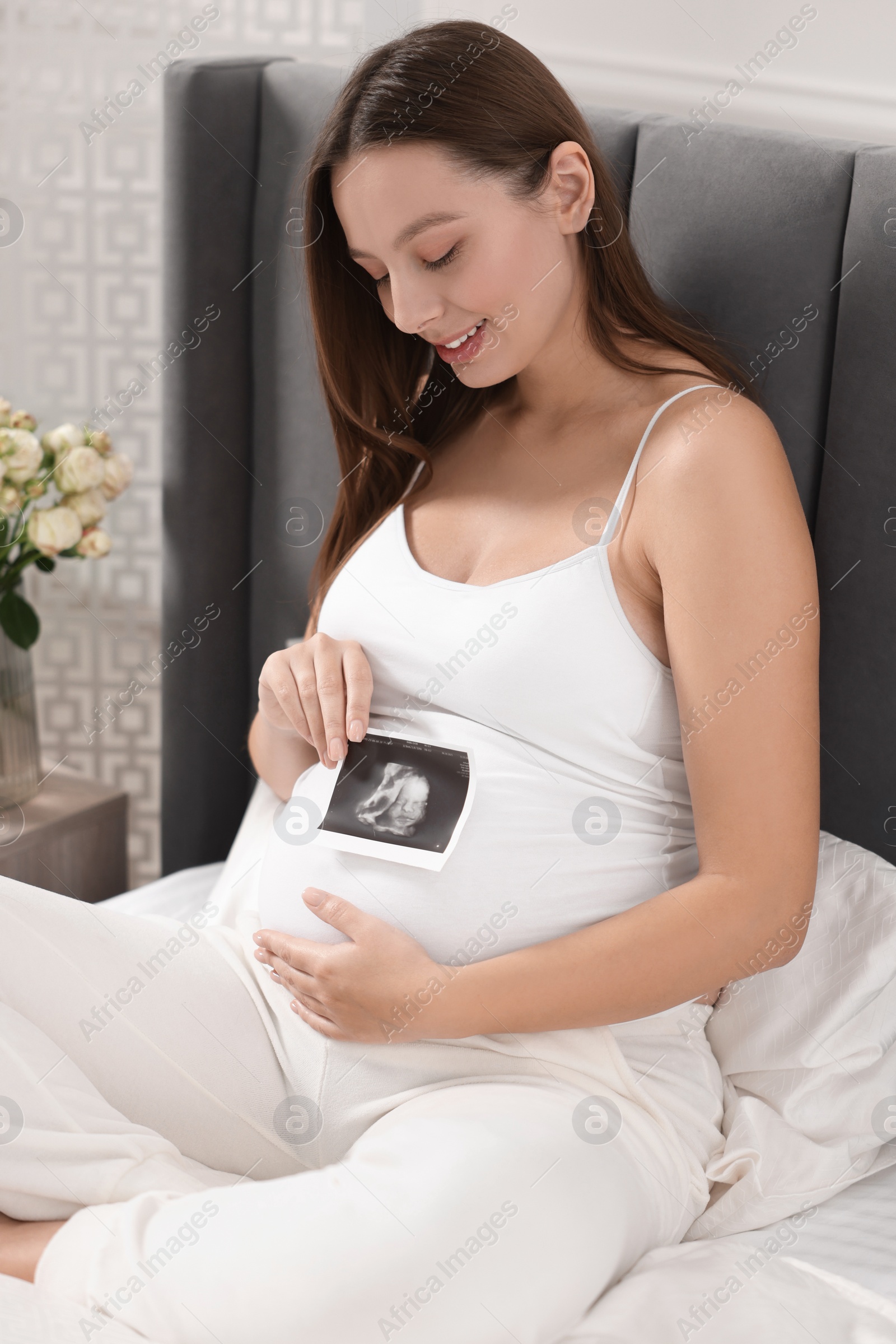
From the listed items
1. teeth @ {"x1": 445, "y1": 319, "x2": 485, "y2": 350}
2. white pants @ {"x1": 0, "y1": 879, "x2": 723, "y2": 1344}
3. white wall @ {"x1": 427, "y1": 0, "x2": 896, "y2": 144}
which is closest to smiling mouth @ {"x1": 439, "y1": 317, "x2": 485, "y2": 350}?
teeth @ {"x1": 445, "y1": 319, "x2": 485, "y2": 350}

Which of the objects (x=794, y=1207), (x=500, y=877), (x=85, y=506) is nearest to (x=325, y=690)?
(x=500, y=877)

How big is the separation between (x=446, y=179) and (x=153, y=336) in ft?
3.52

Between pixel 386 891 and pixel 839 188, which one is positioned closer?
pixel 386 891

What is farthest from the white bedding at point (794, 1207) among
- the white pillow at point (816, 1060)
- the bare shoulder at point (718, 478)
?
the bare shoulder at point (718, 478)

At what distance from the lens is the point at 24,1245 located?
87cm

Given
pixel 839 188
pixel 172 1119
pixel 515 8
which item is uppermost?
pixel 515 8

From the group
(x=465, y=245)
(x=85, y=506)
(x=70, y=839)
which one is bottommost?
(x=70, y=839)

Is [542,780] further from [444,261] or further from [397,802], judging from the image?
[444,261]

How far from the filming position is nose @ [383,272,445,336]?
107 centimetres

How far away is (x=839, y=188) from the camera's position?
1.13m

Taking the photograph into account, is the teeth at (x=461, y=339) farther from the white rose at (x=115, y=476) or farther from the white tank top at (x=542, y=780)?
the white rose at (x=115, y=476)

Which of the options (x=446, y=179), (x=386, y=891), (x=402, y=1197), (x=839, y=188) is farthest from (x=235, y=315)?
(x=402, y=1197)

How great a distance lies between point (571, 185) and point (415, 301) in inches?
7.3

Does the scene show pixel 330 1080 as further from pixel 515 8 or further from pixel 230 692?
pixel 515 8
